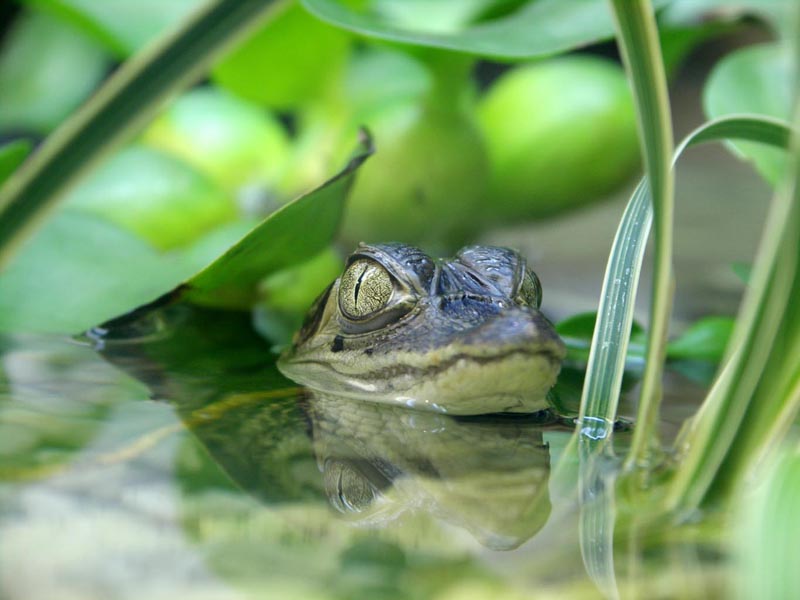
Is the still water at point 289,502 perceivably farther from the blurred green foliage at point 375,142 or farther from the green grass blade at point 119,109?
the blurred green foliage at point 375,142

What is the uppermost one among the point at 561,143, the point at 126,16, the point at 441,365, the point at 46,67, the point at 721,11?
the point at 46,67

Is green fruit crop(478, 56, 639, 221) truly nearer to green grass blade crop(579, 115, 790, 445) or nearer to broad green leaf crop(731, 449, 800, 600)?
green grass blade crop(579, 115, 790, 445)

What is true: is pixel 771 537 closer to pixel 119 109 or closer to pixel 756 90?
pixel 119 109

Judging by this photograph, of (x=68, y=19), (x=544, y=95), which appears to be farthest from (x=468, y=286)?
(x=68, y=19)

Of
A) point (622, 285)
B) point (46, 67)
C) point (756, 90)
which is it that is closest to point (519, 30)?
point (756, 90)

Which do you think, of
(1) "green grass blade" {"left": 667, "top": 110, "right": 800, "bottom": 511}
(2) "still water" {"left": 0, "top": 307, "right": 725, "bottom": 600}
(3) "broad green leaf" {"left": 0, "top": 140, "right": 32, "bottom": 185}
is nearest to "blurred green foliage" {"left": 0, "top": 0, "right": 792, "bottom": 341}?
(3) "broad green leaf" {"left": 0, "top": 140, "right": 32, "bottom": 185}
